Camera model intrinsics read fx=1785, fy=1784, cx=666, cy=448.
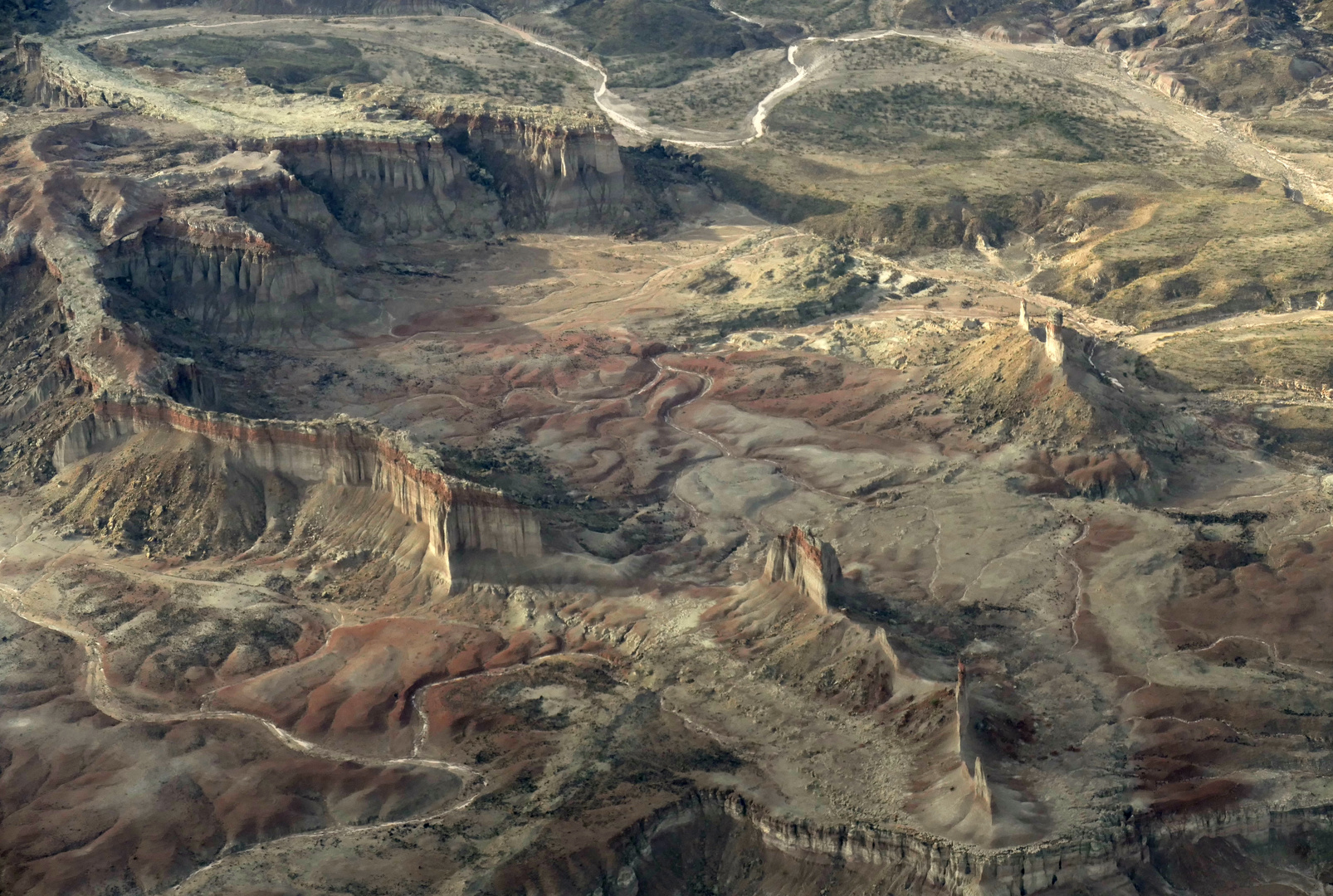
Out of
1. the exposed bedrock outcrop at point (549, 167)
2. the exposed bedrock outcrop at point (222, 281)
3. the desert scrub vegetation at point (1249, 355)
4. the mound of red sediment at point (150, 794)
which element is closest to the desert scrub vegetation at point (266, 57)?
the exposed bedrock outcrop at point (549, 167)

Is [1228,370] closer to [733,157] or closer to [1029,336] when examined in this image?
[1029,336]

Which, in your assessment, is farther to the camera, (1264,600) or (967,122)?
(967,122)

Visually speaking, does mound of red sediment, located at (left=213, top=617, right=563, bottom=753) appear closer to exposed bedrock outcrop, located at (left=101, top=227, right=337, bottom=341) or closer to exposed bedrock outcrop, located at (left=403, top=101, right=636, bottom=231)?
exposed bedrock outcrop, located at (left=101, top=227, right=337, bottom=341)

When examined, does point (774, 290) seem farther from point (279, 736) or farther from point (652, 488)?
point (279, 736)

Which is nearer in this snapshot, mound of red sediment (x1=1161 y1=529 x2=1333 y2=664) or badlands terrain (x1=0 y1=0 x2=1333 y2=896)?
badlands terrain (x1=0 y1=0 x2=1333 y2=896)

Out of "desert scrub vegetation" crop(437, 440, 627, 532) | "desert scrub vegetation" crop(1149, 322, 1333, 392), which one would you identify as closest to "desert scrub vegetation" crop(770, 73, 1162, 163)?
"desert scrub vegetation" crop(1149, 322, 1333, 392)

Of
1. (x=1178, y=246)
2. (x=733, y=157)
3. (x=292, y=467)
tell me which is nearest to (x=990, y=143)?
(x=733, y=157)

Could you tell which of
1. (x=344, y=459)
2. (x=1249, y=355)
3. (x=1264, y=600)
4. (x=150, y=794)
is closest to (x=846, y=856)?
(x=150, y=794)
